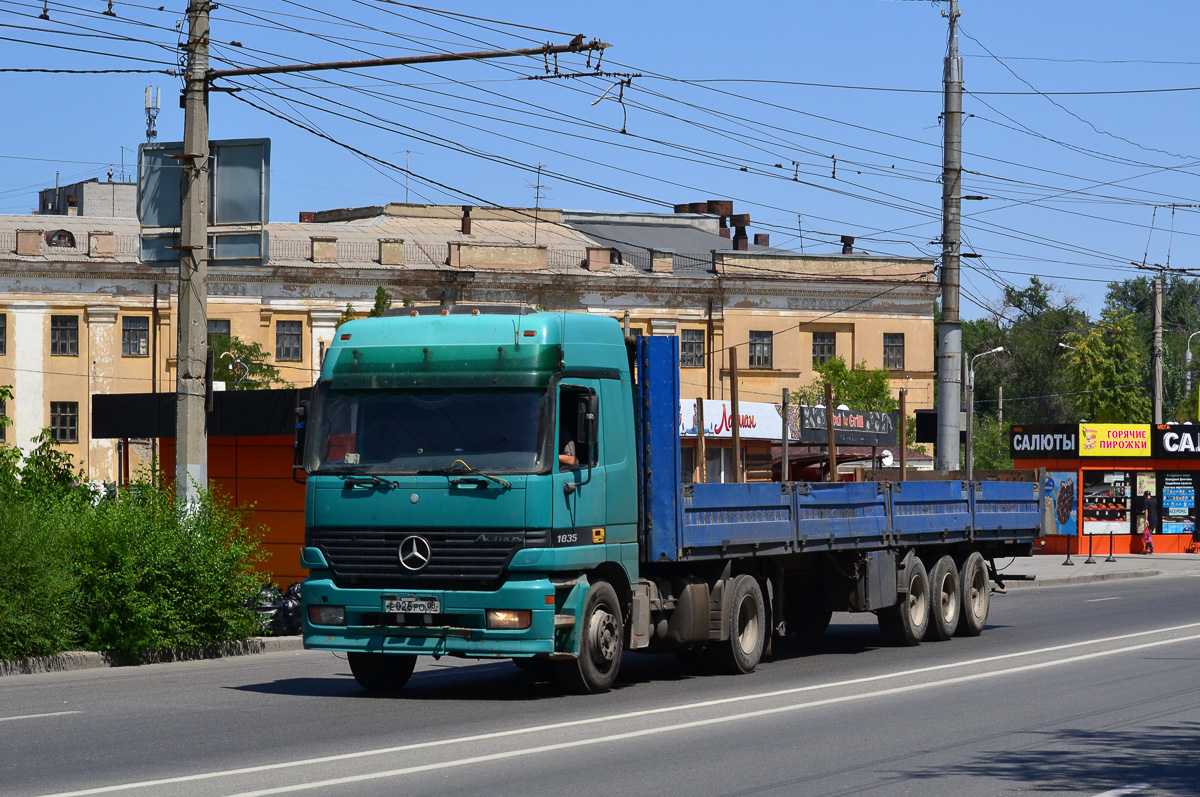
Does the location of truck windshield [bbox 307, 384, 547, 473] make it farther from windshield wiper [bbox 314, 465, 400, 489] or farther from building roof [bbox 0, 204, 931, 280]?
building roof [bbox 0, 204, 931, 280]

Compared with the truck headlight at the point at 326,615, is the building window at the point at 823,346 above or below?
above

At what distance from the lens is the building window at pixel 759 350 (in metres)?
71.8

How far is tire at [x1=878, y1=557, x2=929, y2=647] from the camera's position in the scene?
19.2 meters

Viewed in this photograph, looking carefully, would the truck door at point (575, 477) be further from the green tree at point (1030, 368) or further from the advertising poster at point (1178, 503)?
the green tree at point (1030, 368)

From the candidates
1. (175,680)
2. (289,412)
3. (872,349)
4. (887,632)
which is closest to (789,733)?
(175,680)

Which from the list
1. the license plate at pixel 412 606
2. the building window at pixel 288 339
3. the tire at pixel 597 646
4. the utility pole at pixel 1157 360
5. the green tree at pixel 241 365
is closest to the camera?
the license plate at pixel 412 606

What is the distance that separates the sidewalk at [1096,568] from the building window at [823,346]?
2495 cm

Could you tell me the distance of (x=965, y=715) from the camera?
12477 mm

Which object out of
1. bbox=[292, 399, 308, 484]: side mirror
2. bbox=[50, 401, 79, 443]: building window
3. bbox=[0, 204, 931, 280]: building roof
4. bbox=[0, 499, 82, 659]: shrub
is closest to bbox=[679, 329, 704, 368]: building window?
bbox=[0, 204, 931, 280]: building roof

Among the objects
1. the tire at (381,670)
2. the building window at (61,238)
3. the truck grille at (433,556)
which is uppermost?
the building window at (61,238)

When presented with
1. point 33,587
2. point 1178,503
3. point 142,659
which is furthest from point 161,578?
point 1178,503

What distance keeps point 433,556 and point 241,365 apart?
4730 centimetres

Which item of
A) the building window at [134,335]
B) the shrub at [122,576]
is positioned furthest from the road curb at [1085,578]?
the building window at [134,335]

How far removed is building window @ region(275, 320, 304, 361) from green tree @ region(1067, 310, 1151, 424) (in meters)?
49.4
